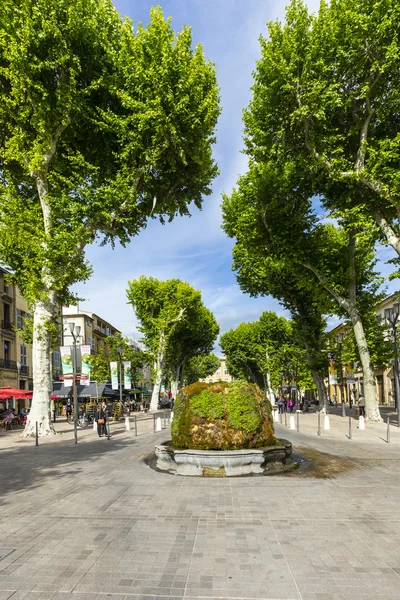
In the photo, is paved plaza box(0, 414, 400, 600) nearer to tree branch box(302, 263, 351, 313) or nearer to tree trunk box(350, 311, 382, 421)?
tree trunk box(350, 311, 382, 421)

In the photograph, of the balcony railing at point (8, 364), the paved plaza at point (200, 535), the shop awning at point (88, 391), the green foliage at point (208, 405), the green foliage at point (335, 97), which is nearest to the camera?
the paved plaza at point (200, 535)

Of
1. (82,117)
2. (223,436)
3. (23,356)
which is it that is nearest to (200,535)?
(223,436)

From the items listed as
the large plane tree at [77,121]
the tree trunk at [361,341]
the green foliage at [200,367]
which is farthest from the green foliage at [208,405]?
the green foliage at [200,367]

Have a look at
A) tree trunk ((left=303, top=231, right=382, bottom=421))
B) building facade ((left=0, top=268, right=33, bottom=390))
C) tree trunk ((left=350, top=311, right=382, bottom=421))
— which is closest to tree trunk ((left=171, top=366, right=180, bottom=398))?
building facade ((left=0, top=268, right=33, bottom=390))

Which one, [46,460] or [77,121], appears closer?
[46,460]

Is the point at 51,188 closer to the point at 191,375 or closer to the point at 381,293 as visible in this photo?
the point at 381,293

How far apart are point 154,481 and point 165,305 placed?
37892 mm

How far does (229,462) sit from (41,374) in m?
12.3

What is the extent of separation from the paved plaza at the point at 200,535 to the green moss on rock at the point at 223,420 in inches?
53.1

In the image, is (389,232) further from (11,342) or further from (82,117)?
(11,342)

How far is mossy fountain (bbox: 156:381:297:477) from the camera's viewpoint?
31.7ft

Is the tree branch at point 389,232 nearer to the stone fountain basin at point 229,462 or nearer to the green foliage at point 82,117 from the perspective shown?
the green foliage at point 82,117

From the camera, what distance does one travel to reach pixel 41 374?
1912 centimetres

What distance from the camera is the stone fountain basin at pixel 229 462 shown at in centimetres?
961
